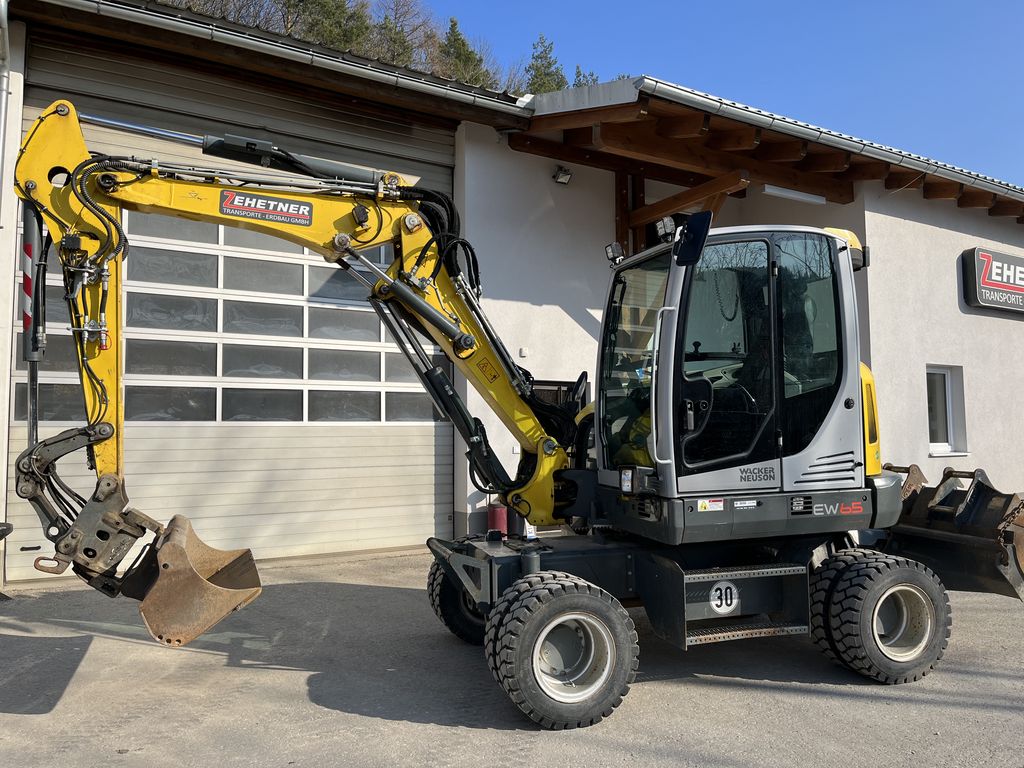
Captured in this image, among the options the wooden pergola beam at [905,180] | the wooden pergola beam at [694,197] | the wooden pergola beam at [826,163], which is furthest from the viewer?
the wooden pergola beam at [905,180]

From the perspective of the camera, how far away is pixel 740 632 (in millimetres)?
4867

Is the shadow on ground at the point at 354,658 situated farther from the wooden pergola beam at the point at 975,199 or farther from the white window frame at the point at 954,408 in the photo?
the wooden pergola beam at the point at 975,199

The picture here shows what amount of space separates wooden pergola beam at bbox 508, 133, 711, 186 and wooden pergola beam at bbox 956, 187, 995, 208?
388 cm

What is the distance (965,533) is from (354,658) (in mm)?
4548

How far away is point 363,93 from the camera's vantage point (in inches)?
357

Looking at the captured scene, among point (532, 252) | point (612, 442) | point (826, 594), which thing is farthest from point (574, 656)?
point (532, 252)

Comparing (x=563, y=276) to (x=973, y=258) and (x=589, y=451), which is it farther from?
(x=973, y=258)

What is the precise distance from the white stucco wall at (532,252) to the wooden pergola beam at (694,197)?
448mm

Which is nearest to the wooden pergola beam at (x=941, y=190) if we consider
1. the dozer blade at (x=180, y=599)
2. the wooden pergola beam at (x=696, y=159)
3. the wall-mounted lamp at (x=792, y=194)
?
the wooden pergola beam at (x=696, y=159)

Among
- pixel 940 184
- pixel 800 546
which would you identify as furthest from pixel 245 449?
pixel 940 184

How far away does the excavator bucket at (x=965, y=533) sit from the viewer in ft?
18.7

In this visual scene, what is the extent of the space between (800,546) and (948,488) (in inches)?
83.9

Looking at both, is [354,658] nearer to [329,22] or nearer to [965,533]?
[965,533]

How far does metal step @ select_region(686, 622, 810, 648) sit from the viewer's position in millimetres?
4773
